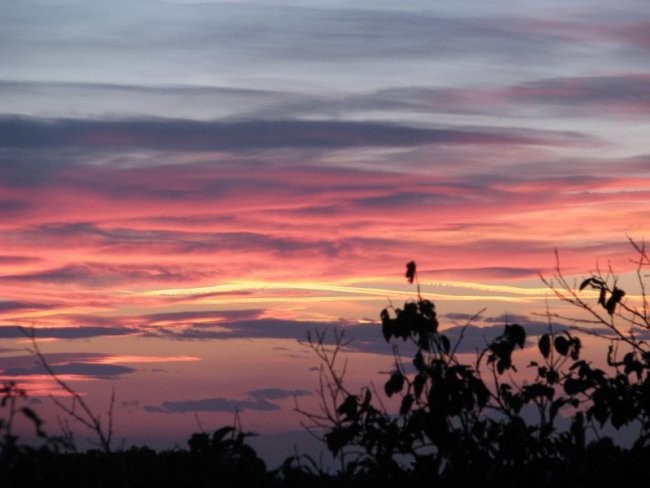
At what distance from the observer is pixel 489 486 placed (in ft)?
28.6

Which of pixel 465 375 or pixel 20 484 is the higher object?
pixel 465 375

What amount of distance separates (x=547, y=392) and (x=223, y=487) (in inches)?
122

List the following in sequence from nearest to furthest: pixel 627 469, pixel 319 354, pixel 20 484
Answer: pixel 20 484 < pixel 627 469 < pixel 319 354

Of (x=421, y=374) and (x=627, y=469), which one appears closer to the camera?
(x=627, y=469)

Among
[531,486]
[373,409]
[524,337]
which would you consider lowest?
[531,486]

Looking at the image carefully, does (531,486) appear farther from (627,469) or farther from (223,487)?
(223,487)

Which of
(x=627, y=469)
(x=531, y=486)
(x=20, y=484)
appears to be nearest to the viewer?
(x=20, y=484)

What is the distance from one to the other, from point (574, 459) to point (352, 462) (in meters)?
1.87

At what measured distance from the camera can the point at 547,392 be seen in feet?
30.7

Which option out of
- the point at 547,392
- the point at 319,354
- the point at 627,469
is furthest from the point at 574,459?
the point at 319,354

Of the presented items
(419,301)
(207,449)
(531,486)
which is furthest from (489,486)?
(207,449)

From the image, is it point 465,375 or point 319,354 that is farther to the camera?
point 319,354

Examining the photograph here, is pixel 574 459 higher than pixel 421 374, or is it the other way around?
pixel 421 374

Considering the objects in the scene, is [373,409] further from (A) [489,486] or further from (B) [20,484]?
(B) [20,484]
